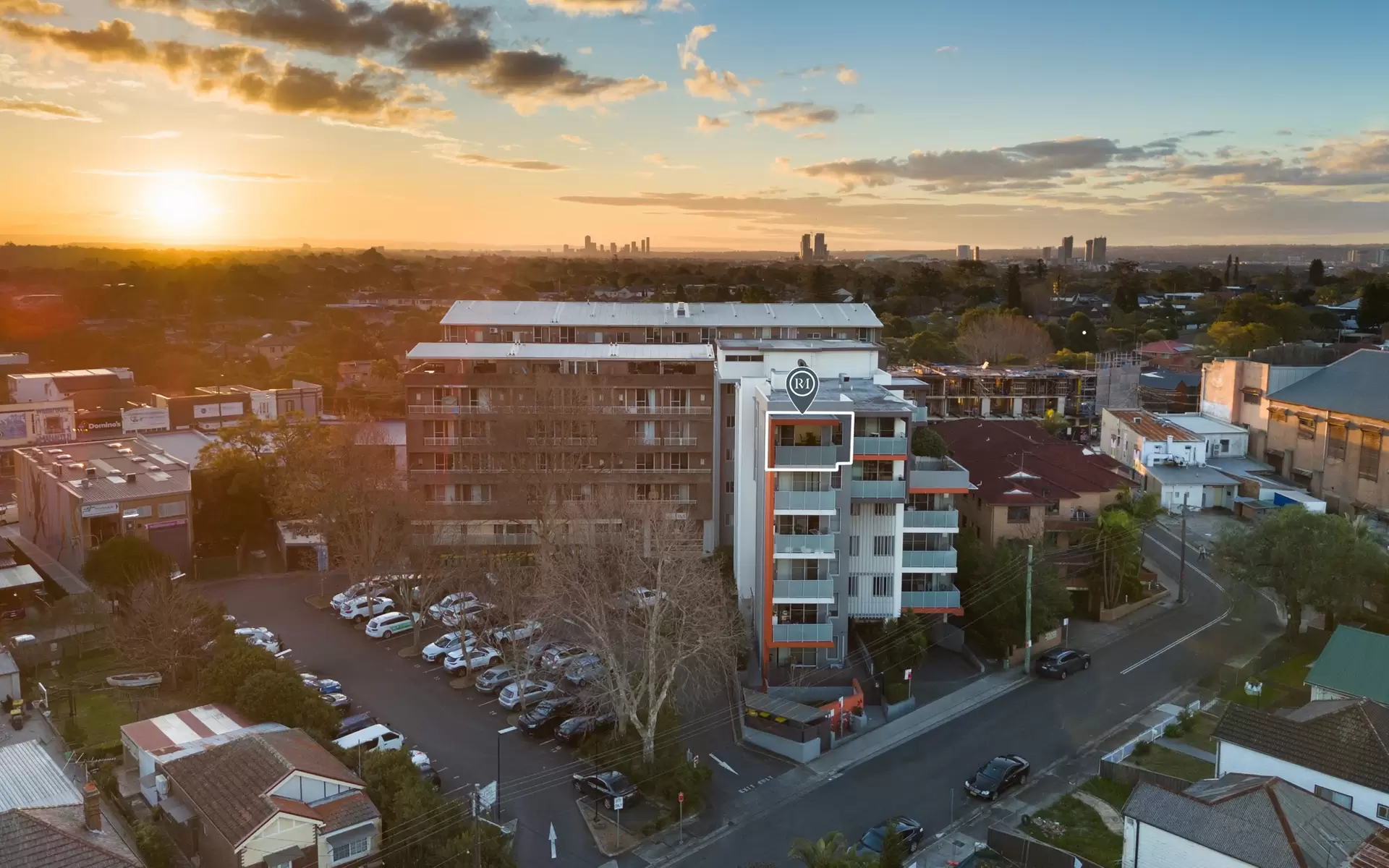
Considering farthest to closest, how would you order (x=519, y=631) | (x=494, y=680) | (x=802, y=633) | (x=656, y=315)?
(x=656, y=315), (x=519, y=631), (x=494, y=680), (x=802, y=633)

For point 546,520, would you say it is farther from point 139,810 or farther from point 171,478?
point 171,478

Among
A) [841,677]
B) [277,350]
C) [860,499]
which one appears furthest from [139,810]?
[277,350]

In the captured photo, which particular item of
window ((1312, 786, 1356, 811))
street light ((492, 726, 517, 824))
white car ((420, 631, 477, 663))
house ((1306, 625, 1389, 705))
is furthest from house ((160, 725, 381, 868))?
house ((1306, 625, 1389, 705))

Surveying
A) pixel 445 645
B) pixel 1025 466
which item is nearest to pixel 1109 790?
pixel 1025 466

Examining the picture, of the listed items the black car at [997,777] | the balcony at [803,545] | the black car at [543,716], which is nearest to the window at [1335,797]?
the black car at [997,777]

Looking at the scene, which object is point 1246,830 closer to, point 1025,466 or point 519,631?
point 519,631

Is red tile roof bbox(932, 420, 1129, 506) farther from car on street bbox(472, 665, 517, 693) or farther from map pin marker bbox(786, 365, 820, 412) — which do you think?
car on street bbox(472, 665, 517, 693)
